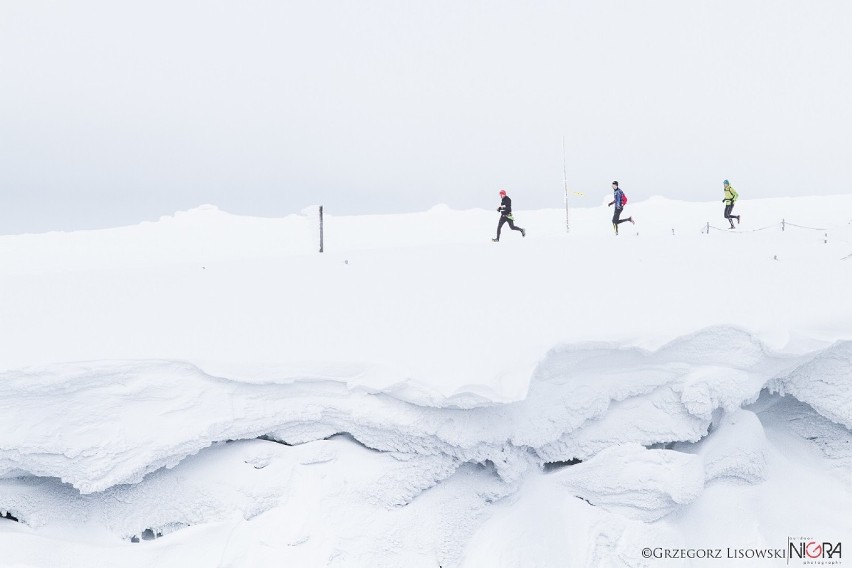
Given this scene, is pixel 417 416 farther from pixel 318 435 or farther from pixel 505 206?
pixel 505 206

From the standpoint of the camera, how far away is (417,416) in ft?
18.8

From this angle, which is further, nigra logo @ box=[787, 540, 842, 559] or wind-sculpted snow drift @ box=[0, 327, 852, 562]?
nigra logo @ box=[787, 540, 842, 559]

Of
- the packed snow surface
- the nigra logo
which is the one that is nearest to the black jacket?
the packed snow surface

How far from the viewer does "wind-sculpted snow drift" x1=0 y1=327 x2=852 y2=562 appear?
5633mm

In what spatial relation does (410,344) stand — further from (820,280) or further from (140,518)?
(820,280)

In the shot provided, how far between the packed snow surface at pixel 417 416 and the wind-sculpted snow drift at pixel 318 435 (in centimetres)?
2

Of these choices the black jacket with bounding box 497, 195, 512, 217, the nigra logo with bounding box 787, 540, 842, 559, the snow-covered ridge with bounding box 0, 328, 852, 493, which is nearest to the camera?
the snow-covered ridge with bounding box 0, 328, 852, 493

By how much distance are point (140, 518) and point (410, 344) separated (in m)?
3.00

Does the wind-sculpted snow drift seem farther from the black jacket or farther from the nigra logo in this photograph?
the black jacket

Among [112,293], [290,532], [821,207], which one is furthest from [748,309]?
[821,207]

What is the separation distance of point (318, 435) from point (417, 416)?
98 centimetres

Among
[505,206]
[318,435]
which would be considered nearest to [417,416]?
[318,435]

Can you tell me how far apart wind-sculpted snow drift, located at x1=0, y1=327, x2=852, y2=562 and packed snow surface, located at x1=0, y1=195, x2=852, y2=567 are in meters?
0.02

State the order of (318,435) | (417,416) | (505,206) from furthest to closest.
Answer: (505,206)
(318,435)
(417,416)
